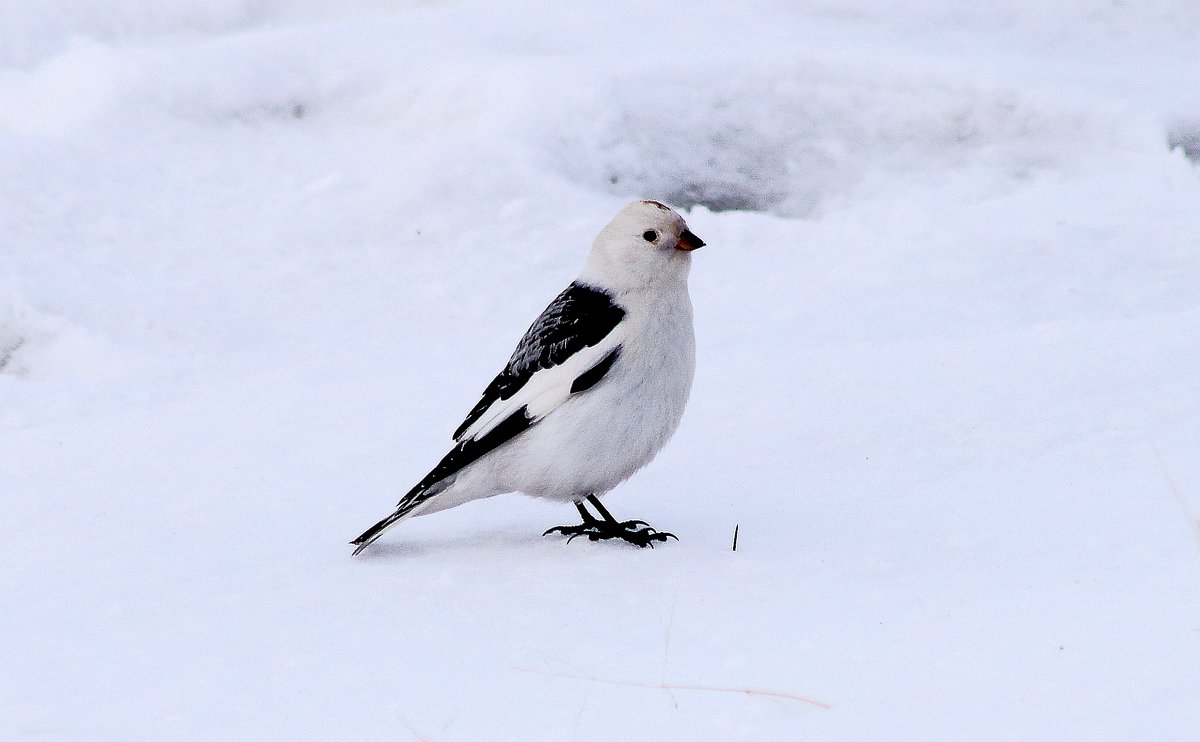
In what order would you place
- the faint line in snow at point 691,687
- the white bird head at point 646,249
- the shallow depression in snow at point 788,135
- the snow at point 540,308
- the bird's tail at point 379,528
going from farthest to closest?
1. the shallow depression in snow at point 788,135
2. the white bird head at point 646,249
3. the bird's tail at point 379,528
4. the snow at point 540,308
5. the faint line in snow at point 691,687

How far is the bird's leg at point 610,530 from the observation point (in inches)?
132

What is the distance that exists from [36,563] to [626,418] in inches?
62.3

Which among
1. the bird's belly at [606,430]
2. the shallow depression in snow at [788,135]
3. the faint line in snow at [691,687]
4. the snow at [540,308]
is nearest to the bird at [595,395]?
the bird's belly at [606,430]

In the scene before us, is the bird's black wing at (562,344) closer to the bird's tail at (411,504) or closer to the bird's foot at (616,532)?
the bird's tail at (411,504)

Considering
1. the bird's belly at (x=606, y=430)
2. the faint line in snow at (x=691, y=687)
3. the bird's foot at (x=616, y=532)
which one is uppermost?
the bird's belly at (x=606, y=430)

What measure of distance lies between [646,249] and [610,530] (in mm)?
760

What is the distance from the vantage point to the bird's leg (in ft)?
11.0

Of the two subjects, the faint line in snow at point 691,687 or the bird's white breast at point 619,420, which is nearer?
the faint line in snow at point 691,687

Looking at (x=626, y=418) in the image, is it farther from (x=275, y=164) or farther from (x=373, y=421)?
(x=275, y=164)

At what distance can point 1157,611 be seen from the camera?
242 cm

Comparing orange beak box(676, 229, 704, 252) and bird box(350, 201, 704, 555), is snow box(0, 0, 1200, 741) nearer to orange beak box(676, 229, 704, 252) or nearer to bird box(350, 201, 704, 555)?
bird box(350, 201, 704, 555)

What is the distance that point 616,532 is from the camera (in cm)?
338

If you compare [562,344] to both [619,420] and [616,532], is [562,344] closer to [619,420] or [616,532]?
[619,420]

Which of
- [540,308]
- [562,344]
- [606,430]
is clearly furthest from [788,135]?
[606,430]
